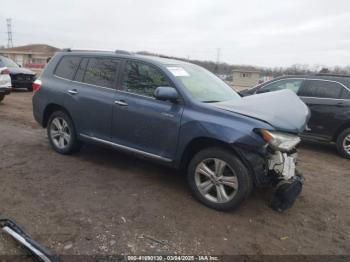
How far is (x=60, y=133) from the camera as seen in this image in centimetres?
541

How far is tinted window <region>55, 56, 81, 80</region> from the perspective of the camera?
524cm

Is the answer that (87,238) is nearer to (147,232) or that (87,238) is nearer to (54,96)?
(147,232)

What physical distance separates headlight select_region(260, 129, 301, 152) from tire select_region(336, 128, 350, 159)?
374 cm

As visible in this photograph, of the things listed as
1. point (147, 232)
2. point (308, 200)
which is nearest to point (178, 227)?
point (147, 232)

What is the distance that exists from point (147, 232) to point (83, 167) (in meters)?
2.05

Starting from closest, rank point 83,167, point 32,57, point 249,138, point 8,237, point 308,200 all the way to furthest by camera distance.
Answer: point 8,237
point 249,138
point 308,200
point 83,167
point 32,57

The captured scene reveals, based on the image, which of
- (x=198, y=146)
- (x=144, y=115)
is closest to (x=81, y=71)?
(x=144, y=115)

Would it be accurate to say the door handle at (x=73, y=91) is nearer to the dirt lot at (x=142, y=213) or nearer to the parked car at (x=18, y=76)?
the dirt lot at (x=142, y=213)

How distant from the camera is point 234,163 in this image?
3.60 metres

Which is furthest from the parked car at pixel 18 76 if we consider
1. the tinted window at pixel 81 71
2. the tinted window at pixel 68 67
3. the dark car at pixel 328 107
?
the dark car at pixel 328 107

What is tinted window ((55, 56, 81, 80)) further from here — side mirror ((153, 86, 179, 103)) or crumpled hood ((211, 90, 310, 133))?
crumpled hood ((211, 90, 310, 133))

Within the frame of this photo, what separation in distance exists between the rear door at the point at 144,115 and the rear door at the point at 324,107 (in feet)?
13.1

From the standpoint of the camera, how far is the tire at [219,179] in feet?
11.8

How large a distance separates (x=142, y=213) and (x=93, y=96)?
2.08 meters
